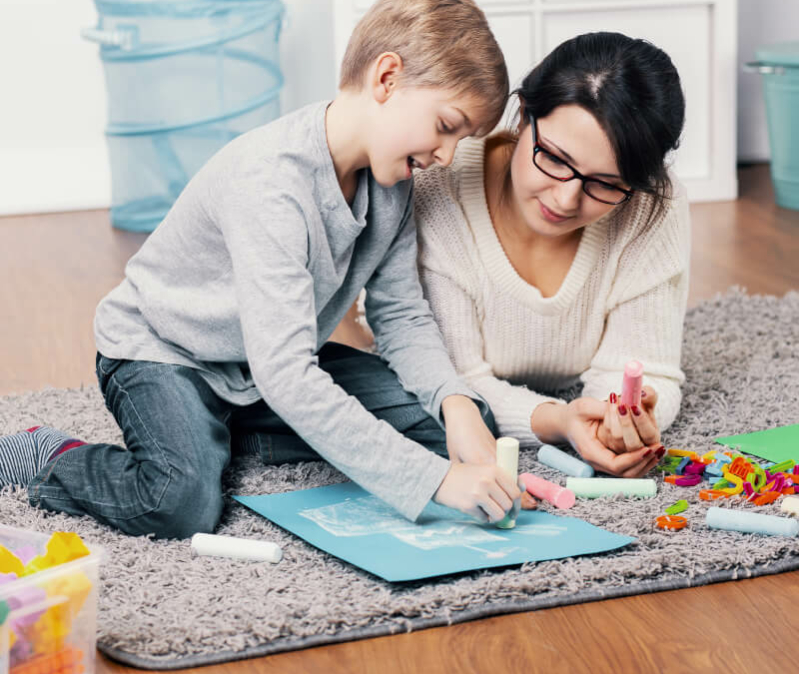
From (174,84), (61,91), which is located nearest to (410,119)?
(174,84)

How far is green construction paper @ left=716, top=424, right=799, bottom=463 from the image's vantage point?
4.06ft

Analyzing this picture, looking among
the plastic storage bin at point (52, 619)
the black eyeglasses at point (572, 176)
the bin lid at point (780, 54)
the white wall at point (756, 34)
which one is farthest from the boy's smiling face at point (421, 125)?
the white wall at point (756, 34)

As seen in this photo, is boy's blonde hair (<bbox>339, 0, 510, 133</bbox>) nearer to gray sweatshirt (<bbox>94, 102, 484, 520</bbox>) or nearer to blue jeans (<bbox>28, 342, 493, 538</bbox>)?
gray sweatshirt (<bbox>94, 102, 484, 520</bbox>)

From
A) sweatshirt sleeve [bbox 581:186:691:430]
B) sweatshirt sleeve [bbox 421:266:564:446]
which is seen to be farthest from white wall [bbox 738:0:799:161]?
sweatshirt sleeve [bbox 421:266:564:446]

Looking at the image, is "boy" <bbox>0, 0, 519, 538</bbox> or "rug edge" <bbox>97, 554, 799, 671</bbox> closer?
"rug edge" <bbox>97, 554, 799, 671</bbox>

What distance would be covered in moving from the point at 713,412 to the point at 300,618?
0.71 meters

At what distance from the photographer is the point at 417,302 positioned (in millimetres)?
1309

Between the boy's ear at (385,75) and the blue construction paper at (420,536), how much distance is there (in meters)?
0.42

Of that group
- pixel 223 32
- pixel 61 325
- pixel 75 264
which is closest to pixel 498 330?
pixel 61 325

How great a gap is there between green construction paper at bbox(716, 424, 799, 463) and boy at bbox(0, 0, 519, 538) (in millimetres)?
328

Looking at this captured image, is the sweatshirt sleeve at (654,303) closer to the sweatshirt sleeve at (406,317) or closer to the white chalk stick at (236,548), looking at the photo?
the sweatshirt sleeve at (406,317)

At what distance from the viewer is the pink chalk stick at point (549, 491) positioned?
112cm

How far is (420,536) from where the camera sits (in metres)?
1.03

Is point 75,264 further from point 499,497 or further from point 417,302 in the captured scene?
point 499,497
